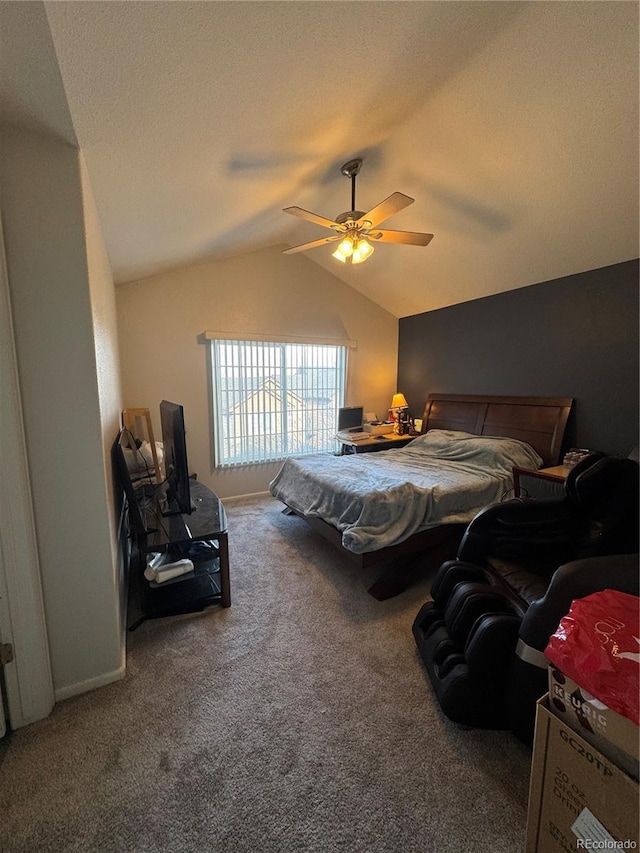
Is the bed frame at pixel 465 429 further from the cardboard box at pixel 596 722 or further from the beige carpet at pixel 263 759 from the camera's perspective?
the cardboard box at pixel 596 722

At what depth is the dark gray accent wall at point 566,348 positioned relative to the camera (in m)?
2.66

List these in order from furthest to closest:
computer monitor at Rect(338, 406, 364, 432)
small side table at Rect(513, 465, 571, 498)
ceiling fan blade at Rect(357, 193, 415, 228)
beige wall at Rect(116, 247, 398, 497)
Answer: computer monitor at Rect(338, 406, 364, 432)
beige wall at Rect(116, 247, 398, 497)
small side table at Rect(513, 465, 571, 498)
ceiling fan blade at Rect(357, 193, 415, 228)

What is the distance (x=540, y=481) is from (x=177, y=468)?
2.95 m

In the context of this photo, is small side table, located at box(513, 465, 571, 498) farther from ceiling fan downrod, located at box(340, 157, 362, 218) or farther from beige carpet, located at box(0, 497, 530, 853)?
ceiling fan downrod, located at box(340, 157, 362, 218)

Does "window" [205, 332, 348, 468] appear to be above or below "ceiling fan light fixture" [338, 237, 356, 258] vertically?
below

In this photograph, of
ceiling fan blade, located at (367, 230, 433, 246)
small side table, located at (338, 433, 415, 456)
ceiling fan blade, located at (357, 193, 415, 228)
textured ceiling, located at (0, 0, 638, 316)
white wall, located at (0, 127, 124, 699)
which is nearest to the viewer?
textured ceiling, located at (0, 0, 638, 316)

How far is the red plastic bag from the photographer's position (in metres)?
0.69

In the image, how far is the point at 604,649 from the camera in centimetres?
75

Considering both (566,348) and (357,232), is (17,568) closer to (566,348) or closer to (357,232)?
(357,232)

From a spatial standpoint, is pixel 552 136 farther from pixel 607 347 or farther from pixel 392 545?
pixel 392 545

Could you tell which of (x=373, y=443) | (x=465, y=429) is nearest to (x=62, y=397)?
(x=373, y=443)

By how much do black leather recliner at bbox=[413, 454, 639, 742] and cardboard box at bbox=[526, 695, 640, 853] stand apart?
12.8 inches

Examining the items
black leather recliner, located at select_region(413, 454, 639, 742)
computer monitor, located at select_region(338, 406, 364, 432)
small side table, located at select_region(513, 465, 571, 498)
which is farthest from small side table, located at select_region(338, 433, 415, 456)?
black leather recliner, located at select_region(413, 454, 639, 742)

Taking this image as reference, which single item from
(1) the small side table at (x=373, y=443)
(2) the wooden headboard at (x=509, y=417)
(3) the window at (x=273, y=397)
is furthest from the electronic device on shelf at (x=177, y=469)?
(2) the wooden headboard at (x=509, y=417)
